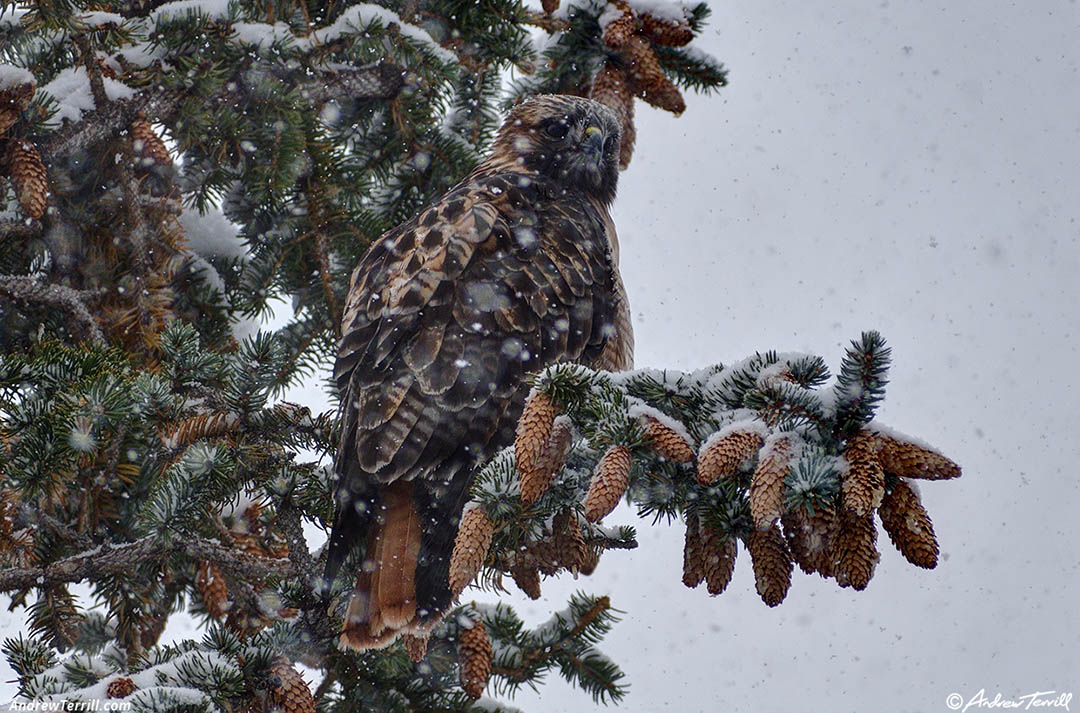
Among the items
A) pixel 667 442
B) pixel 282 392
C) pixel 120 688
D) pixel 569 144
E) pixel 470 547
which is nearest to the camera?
pixel 667 442

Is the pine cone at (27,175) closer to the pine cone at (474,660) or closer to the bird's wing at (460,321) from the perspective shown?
the bird's wing at (460,321)

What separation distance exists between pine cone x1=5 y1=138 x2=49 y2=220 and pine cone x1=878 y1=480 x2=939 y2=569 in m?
2.42

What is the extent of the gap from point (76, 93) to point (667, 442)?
8.28 feet

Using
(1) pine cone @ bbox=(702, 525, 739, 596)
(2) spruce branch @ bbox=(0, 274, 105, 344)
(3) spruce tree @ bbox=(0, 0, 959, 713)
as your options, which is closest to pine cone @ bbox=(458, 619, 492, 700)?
(3) spruce tree @ bbox=(0, 0, 959, 713)

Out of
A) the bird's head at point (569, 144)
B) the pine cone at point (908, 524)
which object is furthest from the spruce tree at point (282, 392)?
the bird's head at point (569, 144)

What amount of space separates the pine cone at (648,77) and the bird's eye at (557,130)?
29cm

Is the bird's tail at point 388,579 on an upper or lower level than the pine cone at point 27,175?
lower

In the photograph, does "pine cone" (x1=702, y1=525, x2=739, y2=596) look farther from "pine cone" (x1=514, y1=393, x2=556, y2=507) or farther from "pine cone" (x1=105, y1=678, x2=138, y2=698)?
"pine cone" (x1=105, y1=678, x2=138, y2=698)

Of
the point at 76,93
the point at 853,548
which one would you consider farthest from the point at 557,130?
the point at 853,548

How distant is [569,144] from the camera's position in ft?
12.0

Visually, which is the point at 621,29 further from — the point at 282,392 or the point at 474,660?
the point at 474,660

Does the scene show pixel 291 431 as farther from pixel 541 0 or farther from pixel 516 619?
pixel 541 0

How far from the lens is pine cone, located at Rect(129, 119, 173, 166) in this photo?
3.29 m

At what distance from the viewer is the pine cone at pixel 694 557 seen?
1838 millimetres
